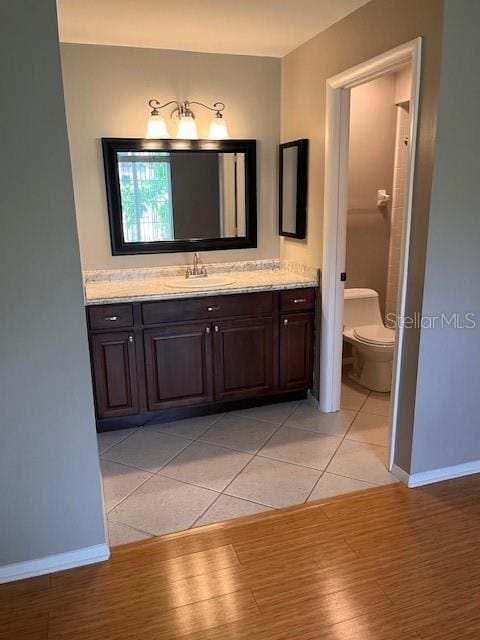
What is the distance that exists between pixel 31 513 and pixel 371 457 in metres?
1.77

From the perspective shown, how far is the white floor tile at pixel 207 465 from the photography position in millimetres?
2578

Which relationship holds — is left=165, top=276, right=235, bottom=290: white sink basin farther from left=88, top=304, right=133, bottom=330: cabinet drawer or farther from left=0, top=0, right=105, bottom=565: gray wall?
left=0, top=0, right=105, bottom=565: gray wall

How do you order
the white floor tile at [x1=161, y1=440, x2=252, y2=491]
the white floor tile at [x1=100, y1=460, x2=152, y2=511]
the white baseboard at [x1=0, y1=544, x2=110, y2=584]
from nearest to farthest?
the white baseboard at [x1=0, y1=544, x2=110, y2=584] < the white floor tile at [x1=100, y1=460, x2=152, y2=511] < the white floor tile at [x1=161, y1=440, x2=252, y2=491]

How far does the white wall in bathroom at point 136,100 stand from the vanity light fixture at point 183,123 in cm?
4

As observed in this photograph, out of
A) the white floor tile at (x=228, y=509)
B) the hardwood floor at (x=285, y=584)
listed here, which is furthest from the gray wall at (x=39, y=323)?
the white floor tile at (x=228, y=509)

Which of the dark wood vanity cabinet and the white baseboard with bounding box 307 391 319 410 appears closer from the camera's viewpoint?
the dark wood vanity cabinet

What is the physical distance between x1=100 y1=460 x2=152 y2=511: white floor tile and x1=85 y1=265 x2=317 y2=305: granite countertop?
92 cm

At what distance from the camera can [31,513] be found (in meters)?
1.91

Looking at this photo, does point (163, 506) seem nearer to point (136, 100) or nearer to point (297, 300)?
point (297, 300)

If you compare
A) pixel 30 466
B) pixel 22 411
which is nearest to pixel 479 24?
pixel 22 411

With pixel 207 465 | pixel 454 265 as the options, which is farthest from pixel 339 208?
pixel 207 465

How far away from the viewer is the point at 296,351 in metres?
3.33

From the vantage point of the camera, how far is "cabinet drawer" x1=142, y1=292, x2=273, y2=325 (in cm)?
295

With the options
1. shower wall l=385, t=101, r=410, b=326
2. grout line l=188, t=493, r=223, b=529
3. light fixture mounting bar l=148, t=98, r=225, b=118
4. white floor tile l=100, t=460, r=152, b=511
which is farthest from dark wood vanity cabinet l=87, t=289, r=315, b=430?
light fixture mounting bar l=148, t=98, r=225, b=118
